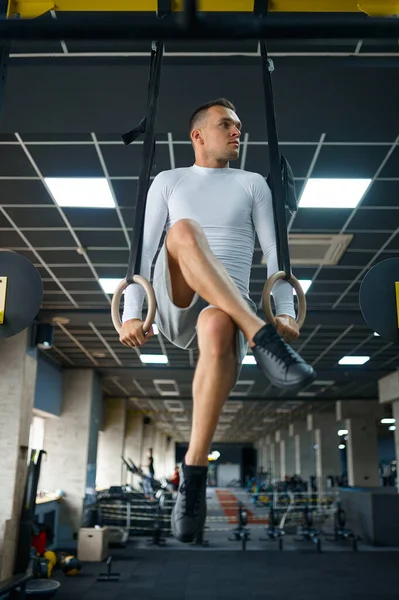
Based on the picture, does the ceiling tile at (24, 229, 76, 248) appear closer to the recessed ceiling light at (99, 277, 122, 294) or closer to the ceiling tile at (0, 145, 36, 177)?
the recessed ceiling light at (99, 277, 122, 294)

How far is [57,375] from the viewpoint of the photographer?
13531 mm

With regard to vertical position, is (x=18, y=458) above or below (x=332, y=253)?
below

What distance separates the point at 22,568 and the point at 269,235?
745 cm

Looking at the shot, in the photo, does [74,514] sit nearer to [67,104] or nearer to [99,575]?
[99,575]

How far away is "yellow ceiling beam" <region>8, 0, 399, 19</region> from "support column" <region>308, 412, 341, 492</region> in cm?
2234

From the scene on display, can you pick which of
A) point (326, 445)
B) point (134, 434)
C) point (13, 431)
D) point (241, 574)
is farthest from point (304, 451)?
point (13, 431)

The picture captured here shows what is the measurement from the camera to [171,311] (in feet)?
4.05

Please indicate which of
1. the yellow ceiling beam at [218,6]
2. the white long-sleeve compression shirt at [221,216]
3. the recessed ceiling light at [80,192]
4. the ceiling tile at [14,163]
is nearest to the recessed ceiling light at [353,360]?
the recessed ceiling light at [80,192]

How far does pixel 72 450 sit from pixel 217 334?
42.6 ft

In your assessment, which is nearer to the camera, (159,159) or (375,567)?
(159,159)

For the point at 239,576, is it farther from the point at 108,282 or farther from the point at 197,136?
the point at 197,136

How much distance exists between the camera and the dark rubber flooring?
793 cm

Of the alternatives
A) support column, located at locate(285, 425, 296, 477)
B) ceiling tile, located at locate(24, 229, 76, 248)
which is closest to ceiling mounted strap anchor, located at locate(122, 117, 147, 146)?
ceiling tile, located at locate(24, 229, 76, 248)

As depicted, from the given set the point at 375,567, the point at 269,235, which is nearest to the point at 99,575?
the point at 375,567
